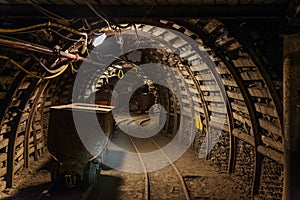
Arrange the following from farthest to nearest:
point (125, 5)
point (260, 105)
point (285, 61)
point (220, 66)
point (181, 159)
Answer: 1. point (181, 159)
2. point (220, 66)
3. point (260, 105)
4. point (125, 5)
5. point (285, 61)

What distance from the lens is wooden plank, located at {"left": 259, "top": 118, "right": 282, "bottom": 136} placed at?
6.08 m

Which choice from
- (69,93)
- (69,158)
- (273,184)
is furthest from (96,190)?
(69,93)

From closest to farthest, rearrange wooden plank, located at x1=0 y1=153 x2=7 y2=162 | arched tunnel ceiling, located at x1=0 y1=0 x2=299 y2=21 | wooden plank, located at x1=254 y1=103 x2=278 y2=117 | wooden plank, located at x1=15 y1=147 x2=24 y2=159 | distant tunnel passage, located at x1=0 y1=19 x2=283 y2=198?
arched tunnel ceiling, located at x1=0 y1=0 x2=299 y2=21 → wooden plank, located at x1=254 y1=103 x2=278 y2=117 → distant tunnel passage, located at x1=0 y1=19 x2=283 y2=198 → wooden plank, located at x1=0 y1=153 x2=7 y2=162 → wooden plank, located at x1=15 y1=147 x2=24 y2=159

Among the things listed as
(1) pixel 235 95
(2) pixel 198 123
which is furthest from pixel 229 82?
(2) pixel 198 123

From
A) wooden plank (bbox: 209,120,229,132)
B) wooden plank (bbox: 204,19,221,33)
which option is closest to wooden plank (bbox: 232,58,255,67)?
wooden plank (bbox: 204,19,221,33)

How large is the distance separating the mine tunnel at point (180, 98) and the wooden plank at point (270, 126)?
0.09ft

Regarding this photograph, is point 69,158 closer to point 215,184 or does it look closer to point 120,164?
point 120,164

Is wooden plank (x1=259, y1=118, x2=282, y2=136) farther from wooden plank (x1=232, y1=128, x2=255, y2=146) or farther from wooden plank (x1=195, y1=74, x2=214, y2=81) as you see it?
wooden plank (x1=195, y1=74, x2=214, y2=81)

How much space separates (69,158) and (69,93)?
6885mm

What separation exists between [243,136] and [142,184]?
3366mm

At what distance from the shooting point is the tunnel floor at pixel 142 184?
25.4ft

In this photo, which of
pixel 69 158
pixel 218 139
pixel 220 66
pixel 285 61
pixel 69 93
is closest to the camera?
pixel 285 61

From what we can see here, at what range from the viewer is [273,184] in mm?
7000

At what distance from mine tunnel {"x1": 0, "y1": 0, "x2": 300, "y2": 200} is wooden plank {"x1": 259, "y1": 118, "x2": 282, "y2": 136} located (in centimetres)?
3
